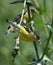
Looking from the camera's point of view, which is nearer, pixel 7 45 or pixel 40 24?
pixel 40 24

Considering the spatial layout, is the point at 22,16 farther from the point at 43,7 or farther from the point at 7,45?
the point at 7,45

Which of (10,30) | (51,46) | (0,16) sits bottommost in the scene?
(0,16)

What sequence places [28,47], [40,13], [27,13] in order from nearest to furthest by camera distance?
[27,13] → [40,13] → [28,47]

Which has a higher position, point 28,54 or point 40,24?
point 40,24

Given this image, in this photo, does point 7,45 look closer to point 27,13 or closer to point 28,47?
point 28,47

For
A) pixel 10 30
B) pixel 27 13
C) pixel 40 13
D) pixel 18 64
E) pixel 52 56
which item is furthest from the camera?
pixel 18 64

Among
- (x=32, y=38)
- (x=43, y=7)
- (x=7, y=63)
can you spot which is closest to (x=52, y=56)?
(x=43, y=7)

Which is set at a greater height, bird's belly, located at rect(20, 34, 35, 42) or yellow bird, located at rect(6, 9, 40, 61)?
yellow bird, located at rect(6, 9, 40, 61)

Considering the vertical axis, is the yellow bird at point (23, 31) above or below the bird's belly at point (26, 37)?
above

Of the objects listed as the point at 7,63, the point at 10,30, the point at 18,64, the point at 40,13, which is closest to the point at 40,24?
the point at 40,13
